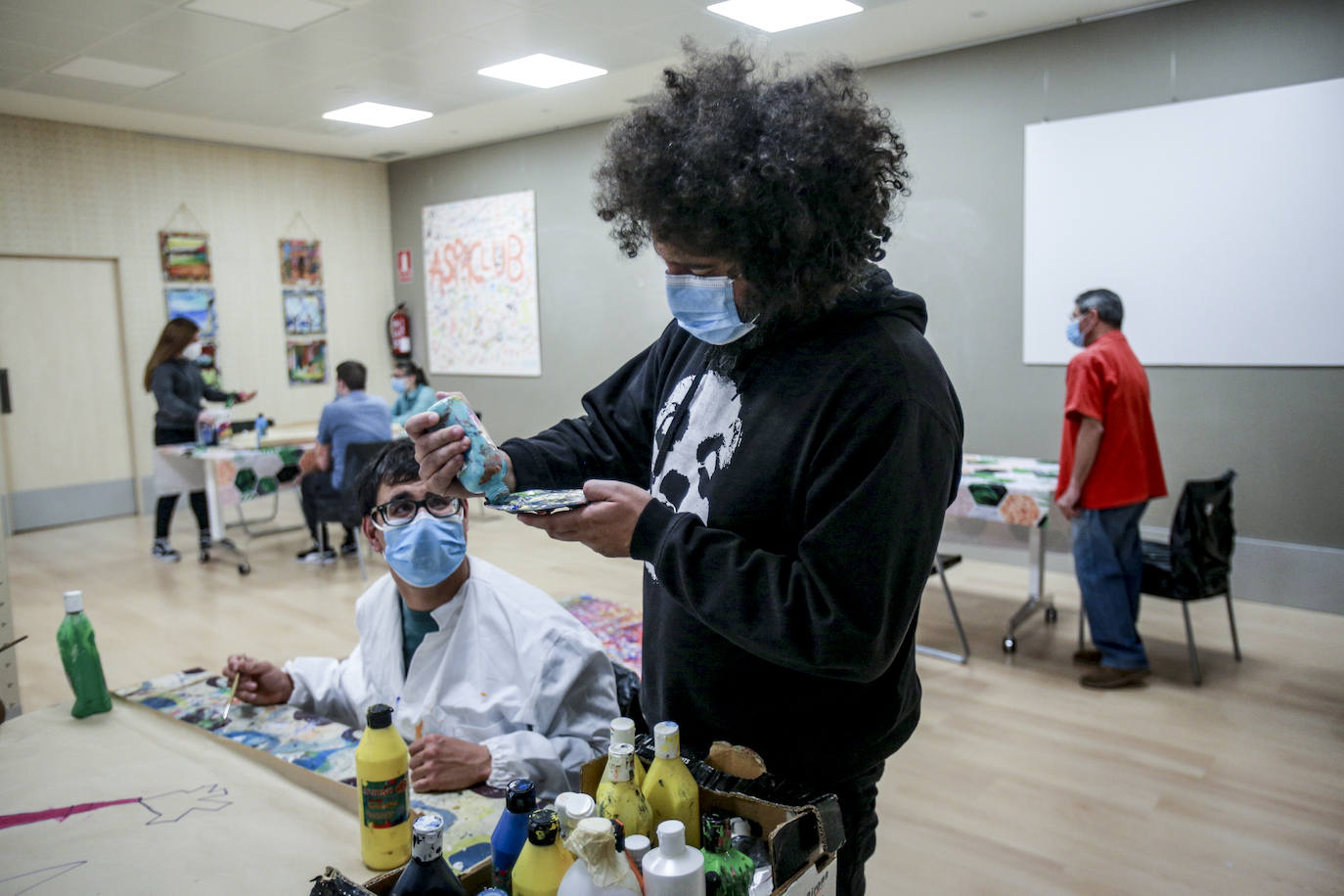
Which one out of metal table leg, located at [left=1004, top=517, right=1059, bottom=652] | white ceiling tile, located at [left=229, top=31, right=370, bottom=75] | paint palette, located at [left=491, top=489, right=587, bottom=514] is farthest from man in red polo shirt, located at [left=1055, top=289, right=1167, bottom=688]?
white ceiling tile, located at [left=229, top=31, right=370, bottom=75]

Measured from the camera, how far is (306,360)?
352 inches

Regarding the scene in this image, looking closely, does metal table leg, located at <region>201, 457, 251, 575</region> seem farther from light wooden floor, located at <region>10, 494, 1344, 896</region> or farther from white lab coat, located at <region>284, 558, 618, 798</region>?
white lab coat, located at <region>284, 558, 618, 798</region>

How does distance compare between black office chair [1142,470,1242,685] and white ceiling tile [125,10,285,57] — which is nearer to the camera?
black office chair [1142,470,1242,685]

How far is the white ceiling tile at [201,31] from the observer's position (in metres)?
4.79

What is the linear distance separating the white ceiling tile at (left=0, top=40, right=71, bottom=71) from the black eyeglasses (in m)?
4.89

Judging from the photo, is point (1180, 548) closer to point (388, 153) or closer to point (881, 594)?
point (881, 594)

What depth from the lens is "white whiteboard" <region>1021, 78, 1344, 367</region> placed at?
4.45m

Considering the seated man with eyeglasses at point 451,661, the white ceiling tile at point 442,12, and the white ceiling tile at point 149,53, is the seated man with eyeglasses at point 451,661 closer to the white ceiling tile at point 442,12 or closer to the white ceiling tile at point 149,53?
the white ceiling tile at point 442,12

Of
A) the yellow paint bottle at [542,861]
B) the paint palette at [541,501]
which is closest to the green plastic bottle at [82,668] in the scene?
the paint palette at [541,501]

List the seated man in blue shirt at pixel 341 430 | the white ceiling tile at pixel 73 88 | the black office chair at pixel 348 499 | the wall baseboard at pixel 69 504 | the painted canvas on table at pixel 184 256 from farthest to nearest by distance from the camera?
1. the painted canvas on table at pixel 184 256
2. the wall baseboard at pixel 69 504
3. the white ceiling tile at pixel 73 88
4. the seated man in blue shirt at pixel 341 430
5. the black office chair at pixel 348 499

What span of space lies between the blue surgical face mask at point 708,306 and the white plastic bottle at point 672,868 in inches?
23.9

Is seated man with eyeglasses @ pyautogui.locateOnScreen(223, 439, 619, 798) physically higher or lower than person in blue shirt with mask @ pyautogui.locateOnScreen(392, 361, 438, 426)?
lower

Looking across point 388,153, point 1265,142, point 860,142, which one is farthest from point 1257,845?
point 388,153

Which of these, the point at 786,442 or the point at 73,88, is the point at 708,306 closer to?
the point at 786,442
